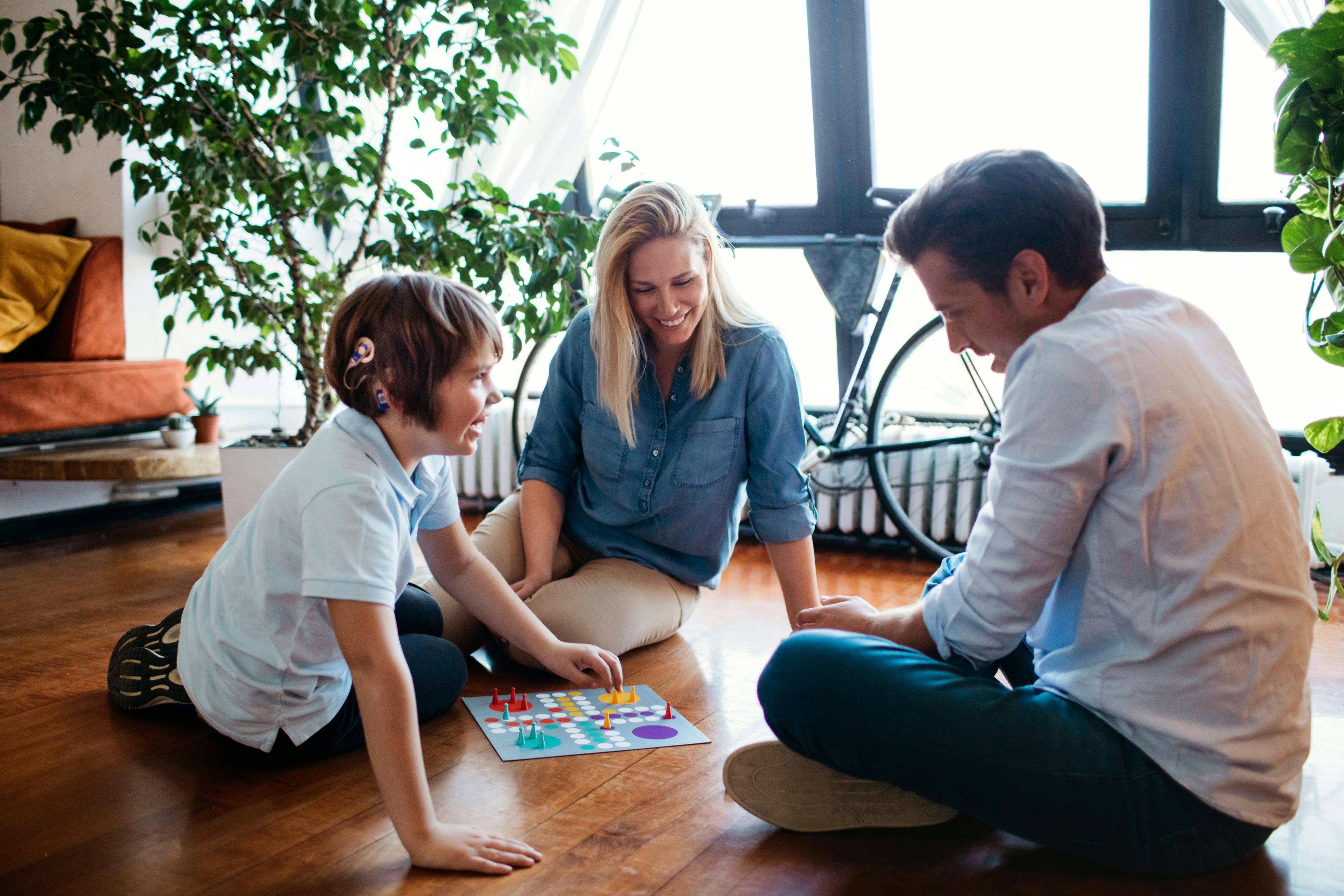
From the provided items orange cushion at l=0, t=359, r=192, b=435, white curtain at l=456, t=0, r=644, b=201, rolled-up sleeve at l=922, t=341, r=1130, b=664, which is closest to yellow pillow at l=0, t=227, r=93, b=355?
orange cushion at l=0, t=359, r=192, b=435

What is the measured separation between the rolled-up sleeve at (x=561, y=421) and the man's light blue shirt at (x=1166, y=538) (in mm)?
1049

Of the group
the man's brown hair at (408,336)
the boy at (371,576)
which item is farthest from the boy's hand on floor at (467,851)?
the man's brown hair at (408,336)

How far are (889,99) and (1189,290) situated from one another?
1.01 m

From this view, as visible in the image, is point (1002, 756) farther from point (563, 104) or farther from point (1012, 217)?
point (563, 104)

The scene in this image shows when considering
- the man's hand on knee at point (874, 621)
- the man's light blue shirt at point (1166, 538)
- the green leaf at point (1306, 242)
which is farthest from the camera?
the green leaf at point (1306, 242)

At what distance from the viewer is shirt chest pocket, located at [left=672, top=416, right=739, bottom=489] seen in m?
1.80

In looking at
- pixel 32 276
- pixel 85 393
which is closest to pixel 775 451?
pixel 85 393

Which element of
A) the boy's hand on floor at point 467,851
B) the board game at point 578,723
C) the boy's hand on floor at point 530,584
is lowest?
the board game at point 578,723

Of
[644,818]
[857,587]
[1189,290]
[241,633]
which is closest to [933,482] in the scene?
[857,587]

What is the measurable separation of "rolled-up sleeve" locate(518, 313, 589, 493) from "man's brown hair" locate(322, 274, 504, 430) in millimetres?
692

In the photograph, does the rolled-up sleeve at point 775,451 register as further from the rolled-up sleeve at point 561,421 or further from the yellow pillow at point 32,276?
the yellow pillow at point 32,276

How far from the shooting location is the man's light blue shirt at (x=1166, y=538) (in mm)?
934

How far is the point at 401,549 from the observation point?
129 cm

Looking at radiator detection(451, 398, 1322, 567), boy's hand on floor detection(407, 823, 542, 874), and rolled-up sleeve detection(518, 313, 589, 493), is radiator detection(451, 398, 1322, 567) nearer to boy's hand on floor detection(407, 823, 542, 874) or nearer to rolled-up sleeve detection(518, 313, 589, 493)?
rolled-up sleeve detection(518, 313, 589, 493)
